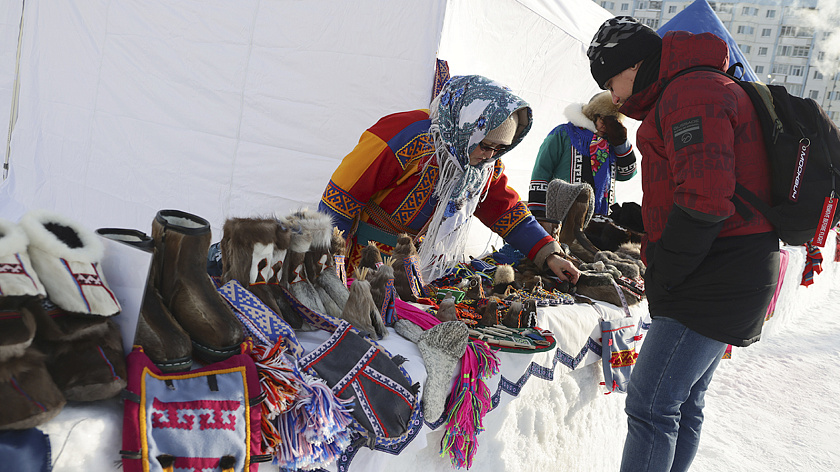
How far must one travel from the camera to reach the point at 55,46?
4.39 m

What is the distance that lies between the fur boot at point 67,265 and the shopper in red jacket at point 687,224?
123 centimetres

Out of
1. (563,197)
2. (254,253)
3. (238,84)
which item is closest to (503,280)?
(563,197)

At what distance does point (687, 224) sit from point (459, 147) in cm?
80

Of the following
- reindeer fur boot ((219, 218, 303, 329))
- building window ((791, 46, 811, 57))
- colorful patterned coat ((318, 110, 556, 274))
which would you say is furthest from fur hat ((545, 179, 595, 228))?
building window ((791, 46, 811, 57))

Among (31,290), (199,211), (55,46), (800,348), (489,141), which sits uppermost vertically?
(55,46)

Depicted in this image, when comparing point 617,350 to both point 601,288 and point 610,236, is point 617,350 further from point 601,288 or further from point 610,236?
point 610,236

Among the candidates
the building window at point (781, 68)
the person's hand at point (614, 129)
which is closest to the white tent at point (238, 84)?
the person's hand at point (614, 129)

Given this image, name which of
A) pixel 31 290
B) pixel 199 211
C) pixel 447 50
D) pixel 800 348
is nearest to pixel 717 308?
pixel 31 290

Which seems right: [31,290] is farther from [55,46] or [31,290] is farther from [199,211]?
[55,46]

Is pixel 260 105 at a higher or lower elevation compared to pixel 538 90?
lower

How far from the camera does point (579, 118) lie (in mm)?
2975

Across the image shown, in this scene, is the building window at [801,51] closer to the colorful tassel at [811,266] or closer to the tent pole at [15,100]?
the colorful tassel at [811,266]

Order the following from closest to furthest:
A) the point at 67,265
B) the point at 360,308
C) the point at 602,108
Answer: the point at 67,265
the point at 360,308
the point at 602,108

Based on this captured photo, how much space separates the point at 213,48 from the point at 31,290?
3.16m
